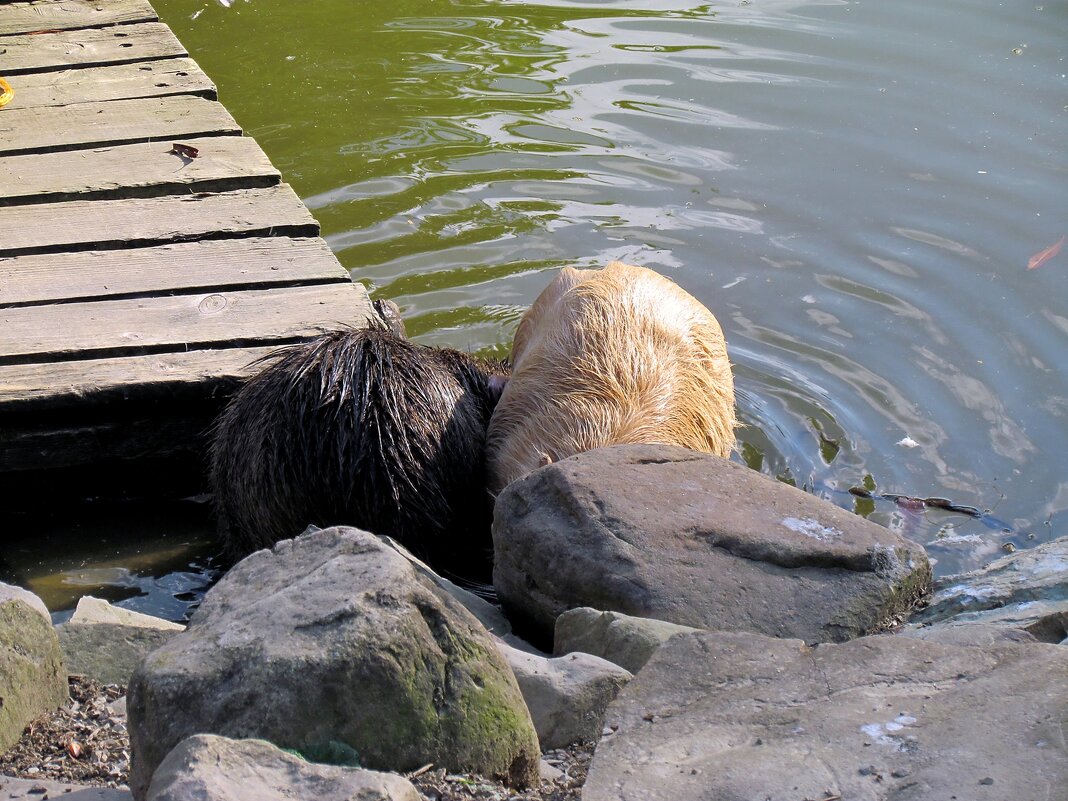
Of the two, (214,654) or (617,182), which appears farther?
(617,182)

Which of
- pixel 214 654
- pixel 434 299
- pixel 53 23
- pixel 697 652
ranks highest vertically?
pixel 53 23

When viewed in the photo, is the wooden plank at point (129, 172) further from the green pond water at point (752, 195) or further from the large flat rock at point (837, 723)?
the large flat rock at point (837, 723)

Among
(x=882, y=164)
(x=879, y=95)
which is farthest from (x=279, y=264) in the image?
(x=879, y=95)

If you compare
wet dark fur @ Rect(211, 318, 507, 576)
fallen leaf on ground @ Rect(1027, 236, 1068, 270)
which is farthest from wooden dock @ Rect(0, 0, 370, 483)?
fallen leaf on ground @ Rect(1027, 236, 1068, 270)

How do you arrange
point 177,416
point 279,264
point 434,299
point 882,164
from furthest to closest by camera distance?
point 882,164 < point 434,299 < point 279,264 < point 177,416

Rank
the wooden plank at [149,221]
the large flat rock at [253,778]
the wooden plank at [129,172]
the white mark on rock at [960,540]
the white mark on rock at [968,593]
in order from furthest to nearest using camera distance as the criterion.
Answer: the wooden plank at [129,172] < the wooden plank at [149,221] < the white mark on rock at [960,540] < the white mark on rock at [968,593] < the large flat rock at [253,778]

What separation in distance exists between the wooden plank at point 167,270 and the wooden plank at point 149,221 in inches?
2.7

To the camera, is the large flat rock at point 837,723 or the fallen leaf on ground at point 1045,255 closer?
the large flat rock at point 837,723

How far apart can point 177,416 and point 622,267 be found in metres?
1.84

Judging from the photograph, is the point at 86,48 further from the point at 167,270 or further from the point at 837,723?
the point at 837,723

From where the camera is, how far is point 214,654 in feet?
6.67

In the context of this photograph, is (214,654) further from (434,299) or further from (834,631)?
(434,299)

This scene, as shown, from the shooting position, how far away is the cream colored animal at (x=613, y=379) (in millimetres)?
3895

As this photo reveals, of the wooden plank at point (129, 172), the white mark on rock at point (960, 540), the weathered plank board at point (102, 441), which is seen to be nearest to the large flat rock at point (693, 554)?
the white mark on rock at point (960, 540)
